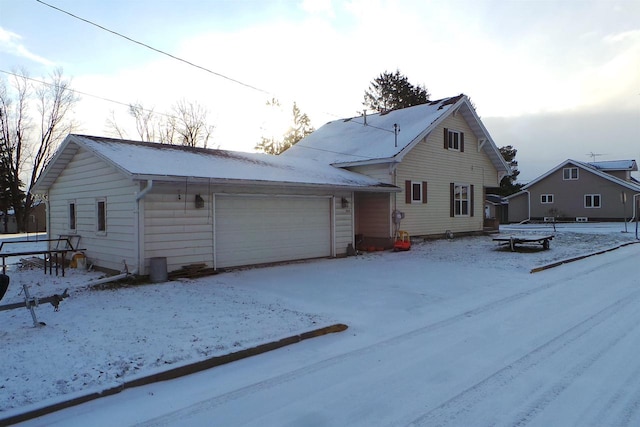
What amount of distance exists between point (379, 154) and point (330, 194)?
4247 millimetres

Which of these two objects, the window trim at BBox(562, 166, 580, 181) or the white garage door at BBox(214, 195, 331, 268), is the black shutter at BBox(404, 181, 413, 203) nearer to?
the white garage door at BBox(214, 195, 331, 268)

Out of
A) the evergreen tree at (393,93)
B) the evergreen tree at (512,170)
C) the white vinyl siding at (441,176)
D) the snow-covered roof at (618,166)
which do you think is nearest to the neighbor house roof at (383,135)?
the white vinyl siding at (441,176)

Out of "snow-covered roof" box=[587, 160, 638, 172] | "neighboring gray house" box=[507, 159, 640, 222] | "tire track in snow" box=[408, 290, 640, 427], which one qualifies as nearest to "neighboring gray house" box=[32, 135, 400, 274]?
"tire track in snow" box=[408, 290, 640, 427]

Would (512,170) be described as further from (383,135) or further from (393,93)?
(383,135)

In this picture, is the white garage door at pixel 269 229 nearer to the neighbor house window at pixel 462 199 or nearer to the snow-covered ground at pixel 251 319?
the snow-covered ground at pixel 251 319

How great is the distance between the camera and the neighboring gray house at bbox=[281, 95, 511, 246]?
688 inches

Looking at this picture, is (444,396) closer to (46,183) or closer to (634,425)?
(634,425)

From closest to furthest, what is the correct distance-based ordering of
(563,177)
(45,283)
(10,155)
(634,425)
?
(634,425)
(45,283)
(563,177)
(10,155)

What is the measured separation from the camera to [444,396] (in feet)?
12.9

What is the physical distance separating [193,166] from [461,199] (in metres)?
14.5

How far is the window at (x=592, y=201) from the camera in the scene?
3800 centimetres

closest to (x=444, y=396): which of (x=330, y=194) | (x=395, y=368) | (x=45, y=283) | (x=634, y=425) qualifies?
(x=395, y=368)

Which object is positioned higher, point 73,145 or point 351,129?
point 351,129

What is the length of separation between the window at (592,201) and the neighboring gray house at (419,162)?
19249 millimetres
